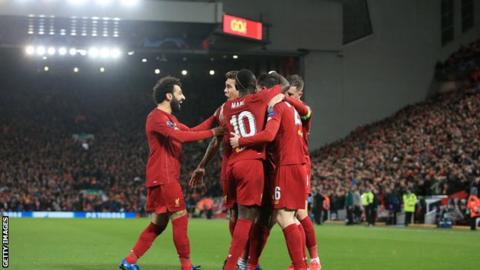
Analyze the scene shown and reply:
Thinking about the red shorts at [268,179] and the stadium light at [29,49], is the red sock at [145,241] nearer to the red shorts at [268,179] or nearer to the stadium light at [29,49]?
the red shorts at [268,179]

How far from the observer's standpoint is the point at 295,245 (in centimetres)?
903

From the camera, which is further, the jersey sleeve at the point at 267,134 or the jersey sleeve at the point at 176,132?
the jersey sleeve at the point at 176,132

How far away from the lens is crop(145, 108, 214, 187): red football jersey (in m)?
9.77

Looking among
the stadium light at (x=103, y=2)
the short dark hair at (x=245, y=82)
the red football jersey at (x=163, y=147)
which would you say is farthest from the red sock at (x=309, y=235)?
the stadium light at (x=103, y=2)

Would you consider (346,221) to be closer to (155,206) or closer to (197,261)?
(197,261)

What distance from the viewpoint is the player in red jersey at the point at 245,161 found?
353 inches

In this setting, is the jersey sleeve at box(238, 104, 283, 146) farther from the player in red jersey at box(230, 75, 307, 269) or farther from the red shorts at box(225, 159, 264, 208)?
the red shorts at box(225, 159, 264, 208)

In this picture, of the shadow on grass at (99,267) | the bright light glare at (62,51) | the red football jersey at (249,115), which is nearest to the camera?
the red football jersey at (249,115)

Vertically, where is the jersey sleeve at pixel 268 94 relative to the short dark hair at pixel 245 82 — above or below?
below

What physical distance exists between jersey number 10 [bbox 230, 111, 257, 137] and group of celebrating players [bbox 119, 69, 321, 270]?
0.04 ft

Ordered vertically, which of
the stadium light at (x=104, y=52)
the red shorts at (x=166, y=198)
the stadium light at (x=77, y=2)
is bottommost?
the red shorts at (x=166, y=198)

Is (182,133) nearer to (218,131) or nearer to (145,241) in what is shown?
(218,131)

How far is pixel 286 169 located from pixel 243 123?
729mm

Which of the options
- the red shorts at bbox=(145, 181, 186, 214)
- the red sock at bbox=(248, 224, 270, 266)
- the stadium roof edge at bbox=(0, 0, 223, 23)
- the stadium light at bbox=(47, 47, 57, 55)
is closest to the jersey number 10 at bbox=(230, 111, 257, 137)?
the red shorts at bbox=(145, 181, 186, 214)
